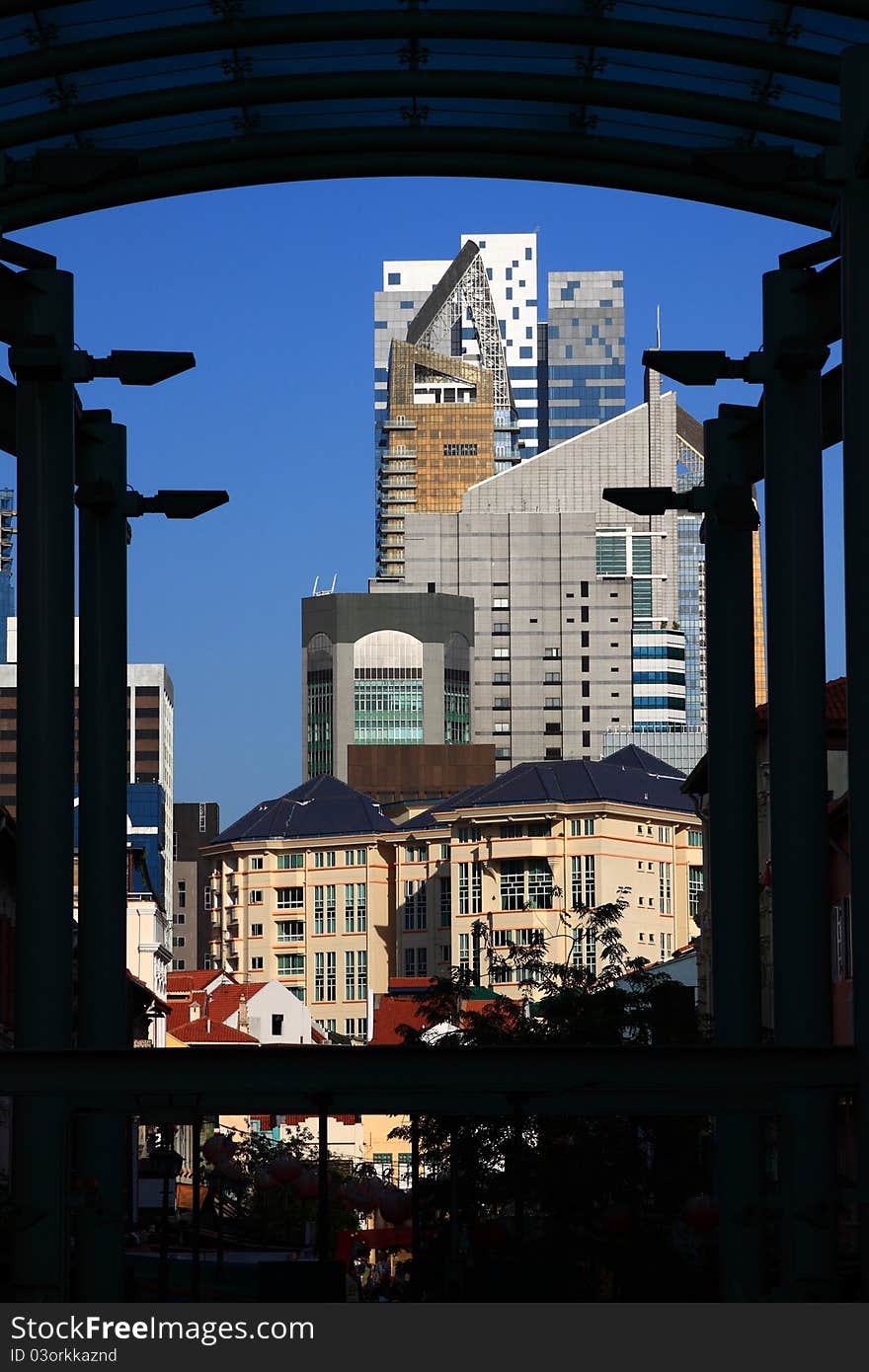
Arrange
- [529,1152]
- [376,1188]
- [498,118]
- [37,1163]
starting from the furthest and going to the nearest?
1. [529,1152]
2. [376,1188]
3. [498,118]
4. [37,1163]

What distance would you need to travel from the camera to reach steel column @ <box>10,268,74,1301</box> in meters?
20.5

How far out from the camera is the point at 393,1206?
32.1 meters

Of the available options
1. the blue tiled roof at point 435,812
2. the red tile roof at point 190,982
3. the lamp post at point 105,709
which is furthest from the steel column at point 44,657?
the blue tiled roof at point 435,812

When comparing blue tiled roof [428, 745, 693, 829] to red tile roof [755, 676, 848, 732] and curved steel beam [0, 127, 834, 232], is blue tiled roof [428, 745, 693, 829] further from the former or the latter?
curved steel beam [0, 127, 834, 232]

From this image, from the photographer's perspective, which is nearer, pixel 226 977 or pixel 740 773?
pixel 740 773

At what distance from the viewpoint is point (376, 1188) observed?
109 ft

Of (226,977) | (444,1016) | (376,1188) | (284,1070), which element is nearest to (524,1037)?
(444,1016)

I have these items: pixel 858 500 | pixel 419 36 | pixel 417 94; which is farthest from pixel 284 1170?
pixel 858 500

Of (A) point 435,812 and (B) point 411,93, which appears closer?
(B) point 411,93

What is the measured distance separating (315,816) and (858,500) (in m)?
174

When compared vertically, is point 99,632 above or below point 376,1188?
above

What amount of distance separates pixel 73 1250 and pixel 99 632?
6.56 metres

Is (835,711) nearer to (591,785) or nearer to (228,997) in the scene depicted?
(228,997)

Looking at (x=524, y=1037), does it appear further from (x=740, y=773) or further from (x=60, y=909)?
(x=60, y=909)
